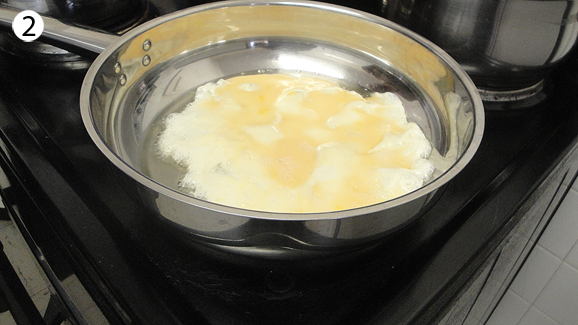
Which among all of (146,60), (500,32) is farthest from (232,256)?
(500,32)

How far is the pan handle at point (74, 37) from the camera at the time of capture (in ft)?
1.87

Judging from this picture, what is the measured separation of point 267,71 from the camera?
28.6 inches

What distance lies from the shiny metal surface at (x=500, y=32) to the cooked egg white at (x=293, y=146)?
0.12 metres

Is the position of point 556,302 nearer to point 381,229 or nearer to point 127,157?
point 381,229

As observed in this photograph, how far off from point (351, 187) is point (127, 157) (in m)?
0.28

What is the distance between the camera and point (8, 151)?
62cm

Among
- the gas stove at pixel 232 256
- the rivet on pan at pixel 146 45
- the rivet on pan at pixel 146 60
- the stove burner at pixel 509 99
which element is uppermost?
the rivet on pan at pixel 146 45

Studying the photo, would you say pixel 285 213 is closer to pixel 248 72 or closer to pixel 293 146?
pixel 293 146

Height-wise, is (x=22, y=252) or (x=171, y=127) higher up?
(x=171, y=127)

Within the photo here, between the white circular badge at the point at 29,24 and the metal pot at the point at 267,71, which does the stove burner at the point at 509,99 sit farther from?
the white circular badge at the point at 29,24

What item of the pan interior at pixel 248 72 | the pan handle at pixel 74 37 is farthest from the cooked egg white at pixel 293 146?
the pan handle at pixel 74 37

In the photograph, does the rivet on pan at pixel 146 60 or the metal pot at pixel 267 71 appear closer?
the metal pot at pixel 267 71

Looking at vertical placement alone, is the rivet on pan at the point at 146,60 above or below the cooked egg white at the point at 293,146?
above

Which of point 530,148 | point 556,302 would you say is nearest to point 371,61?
point 530,148
